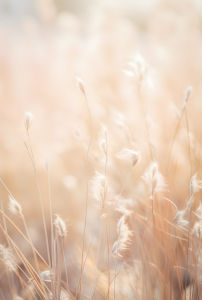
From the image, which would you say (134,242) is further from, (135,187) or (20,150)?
(20,150)

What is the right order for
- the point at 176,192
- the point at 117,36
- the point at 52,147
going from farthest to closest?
the point at 117,36
the point at 52,147
the point at 176,192

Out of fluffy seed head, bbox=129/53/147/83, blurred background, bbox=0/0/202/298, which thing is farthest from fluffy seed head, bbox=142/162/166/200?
blurred background, bbox=0/0/202/298

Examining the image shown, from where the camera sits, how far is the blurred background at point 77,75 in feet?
2.43

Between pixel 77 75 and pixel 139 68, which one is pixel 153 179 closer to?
pixel 139 68

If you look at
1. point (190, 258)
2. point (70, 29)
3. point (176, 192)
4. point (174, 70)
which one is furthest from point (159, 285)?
point (70, 29)

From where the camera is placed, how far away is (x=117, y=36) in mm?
821

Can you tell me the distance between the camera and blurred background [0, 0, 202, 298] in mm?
739

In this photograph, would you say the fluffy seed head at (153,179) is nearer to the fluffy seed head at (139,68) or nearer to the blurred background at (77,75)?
the fluffy seed head at (139,68)

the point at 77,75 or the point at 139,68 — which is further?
the point at 77,75

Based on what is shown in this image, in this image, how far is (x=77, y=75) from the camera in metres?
0.78

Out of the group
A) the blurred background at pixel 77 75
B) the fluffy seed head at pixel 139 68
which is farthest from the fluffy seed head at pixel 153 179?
the blurred background at pixel 77 75

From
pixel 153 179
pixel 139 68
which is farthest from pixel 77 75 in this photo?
pixel 153 179

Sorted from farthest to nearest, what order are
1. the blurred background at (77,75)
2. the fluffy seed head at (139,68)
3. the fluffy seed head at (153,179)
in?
the blurred background at (77,75) < the fluffy seed head at (139,68) < the fluffy seed head at (153,179)

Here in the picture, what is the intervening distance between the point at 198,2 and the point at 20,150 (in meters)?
0.79
